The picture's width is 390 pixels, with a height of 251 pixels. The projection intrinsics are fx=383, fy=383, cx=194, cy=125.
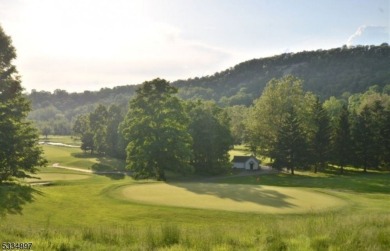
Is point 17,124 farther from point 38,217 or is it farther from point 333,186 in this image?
point 333,186

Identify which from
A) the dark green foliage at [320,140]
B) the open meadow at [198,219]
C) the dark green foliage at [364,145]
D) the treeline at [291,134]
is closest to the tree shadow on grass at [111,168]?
the treeline at [291,134]

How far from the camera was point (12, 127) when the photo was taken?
3262cm

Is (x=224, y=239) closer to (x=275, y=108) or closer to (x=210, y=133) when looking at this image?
(x=210, y=133)

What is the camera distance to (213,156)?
216ft

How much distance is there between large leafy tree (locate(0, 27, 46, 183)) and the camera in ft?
107

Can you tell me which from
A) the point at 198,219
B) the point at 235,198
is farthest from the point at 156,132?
the point at 198,219

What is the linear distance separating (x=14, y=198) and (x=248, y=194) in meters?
16.7

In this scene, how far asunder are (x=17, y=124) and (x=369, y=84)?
7350 inches

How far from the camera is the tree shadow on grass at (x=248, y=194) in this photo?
26.6 metres

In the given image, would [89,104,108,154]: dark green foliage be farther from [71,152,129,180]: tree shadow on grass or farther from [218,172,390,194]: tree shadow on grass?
[218,172,390,194]: tree shadow on grass

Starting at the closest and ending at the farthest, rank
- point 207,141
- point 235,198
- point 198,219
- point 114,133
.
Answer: point 198,219 < point 235,198 < point 207,141 < point 114,133

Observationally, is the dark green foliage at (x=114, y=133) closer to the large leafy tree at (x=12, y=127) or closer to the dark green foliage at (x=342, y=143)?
the dark green foliage at (x=342, y=143)

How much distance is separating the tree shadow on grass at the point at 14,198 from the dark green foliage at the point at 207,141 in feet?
125

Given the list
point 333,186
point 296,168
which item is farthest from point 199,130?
point 333,186
